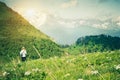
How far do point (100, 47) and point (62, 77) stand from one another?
186ft

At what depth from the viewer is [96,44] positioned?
2773 inches

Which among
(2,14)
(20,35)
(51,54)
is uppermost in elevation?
(2,14)

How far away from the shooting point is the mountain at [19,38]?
5909 cm

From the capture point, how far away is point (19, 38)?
228 feet

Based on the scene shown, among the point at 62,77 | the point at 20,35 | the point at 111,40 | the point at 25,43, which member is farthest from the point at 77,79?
the point at 111,40

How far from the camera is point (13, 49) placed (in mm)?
59406

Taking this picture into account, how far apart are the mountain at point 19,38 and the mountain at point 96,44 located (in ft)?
15.8

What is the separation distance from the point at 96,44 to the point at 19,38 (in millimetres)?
18633

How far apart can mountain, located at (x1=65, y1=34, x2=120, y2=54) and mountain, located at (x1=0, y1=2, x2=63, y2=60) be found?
15.8ft

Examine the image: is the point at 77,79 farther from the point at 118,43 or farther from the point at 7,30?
the point at 118,43

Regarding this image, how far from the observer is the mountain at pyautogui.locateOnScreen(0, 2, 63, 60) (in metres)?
59.1

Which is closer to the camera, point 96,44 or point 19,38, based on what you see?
point 19,38

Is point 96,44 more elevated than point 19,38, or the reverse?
point 19,38

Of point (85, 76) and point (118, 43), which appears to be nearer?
point (85, 76)
